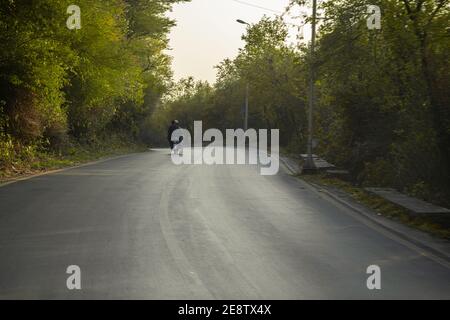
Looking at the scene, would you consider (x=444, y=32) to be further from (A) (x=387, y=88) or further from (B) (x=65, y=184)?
(B) (x=65, y=184)

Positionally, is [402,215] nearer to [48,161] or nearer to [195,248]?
[195,248]

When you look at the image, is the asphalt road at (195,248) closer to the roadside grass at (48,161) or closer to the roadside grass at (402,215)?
the roadside grass at (402,215)

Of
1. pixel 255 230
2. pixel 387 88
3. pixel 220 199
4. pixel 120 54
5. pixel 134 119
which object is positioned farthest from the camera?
pixel 134 119

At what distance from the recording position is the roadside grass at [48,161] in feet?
61.3

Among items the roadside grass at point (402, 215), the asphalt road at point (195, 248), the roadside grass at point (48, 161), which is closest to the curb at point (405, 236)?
the asphalt road at point (195, 248)

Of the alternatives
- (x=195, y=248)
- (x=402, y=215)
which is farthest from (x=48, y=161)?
(x=195, y=248)

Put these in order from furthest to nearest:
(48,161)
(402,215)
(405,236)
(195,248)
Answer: (48,161) → (402,215) → (405,236) → (195,248)

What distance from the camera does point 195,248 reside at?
8648 mm

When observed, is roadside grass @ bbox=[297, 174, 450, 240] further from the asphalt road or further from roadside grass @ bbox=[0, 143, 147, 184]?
roadside grass @ bbox=[0, 143, 147, 184]

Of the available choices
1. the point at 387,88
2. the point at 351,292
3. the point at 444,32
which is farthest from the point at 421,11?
the point at 351,292

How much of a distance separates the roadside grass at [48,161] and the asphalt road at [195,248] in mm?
3571

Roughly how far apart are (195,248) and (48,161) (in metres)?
15.9
